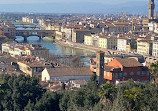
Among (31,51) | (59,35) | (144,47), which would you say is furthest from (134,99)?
(59,35)

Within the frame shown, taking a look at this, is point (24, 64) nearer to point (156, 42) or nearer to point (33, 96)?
point (33, 96)

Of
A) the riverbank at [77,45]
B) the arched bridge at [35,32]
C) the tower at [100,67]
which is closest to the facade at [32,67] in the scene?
the tower at [100,67]

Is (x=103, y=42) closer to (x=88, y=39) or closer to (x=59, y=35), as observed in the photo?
(x=88, y=39)

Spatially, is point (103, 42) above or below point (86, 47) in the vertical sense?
above

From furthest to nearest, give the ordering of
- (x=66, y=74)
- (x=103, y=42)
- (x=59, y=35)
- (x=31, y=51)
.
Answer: (x=59, y=35), (x=103, y=42), (x=31, y=51), (x=66, y=74)

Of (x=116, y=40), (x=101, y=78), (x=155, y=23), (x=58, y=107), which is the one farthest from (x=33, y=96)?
(x=155, y=23)

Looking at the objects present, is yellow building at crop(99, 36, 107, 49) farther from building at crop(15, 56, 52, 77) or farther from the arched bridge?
building at crop(15, 56, 52, 77)
